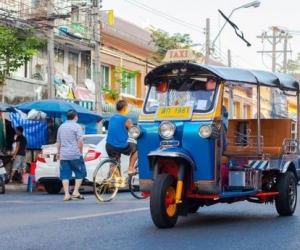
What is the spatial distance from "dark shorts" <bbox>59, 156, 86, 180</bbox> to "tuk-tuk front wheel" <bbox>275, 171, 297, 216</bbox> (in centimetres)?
442

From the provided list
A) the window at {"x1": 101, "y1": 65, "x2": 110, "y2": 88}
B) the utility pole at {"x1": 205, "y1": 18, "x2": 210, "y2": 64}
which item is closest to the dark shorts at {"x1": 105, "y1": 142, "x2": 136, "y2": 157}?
the window at {"x1": 101, "y1": 65, "x2": 110, "y2": 88}

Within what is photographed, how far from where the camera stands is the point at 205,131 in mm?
9148

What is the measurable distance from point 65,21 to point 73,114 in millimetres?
17933

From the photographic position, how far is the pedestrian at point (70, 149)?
1368cm

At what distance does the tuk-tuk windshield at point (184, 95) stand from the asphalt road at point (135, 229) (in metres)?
1.59

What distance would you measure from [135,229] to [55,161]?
8.78 meters

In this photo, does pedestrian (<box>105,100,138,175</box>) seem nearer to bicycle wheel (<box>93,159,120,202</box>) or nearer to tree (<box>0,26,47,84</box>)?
Answer: bicycle wheel (<box>93,159,120,202</box>)

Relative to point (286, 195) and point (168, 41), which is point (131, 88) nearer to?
point (168, 41)

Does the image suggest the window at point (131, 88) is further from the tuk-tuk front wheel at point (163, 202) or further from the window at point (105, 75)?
the tuk-tuk front wheel at point (163, 202)

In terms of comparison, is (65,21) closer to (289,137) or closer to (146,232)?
(289,137)

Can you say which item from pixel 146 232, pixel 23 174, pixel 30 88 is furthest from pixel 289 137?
pixel 30 88

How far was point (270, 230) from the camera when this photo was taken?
900cm

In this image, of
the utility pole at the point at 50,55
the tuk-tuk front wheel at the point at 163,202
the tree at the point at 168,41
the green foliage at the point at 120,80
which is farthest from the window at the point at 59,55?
Answer: the tuk-tuk front wheel at the point at 163,202

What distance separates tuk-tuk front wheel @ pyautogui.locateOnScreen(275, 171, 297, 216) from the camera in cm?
1054
